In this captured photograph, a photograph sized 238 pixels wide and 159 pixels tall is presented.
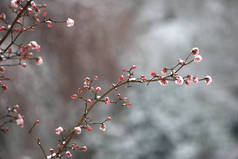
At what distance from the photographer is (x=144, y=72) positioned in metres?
2.12

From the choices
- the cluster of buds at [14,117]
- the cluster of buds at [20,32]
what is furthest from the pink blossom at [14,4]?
the cluster of buds at [14,117]

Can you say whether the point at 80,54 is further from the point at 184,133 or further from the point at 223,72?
the point at 223,72

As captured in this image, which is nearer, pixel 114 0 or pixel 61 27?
pixel 61 27

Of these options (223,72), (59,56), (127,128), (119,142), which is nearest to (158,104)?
(127,128)

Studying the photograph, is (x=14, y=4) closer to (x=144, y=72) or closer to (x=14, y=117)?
(x=14, y=117)

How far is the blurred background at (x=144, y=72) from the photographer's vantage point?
1.61 meters

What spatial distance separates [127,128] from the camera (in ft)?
6.55

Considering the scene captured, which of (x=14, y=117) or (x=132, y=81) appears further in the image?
(x=132, y=81)

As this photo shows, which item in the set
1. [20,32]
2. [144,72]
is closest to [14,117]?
[20,32]

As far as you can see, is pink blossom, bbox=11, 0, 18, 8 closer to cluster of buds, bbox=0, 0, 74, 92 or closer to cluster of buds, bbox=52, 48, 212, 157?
cluster of buds, bbox=0, 0, 74, 92

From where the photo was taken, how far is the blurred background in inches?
63.2

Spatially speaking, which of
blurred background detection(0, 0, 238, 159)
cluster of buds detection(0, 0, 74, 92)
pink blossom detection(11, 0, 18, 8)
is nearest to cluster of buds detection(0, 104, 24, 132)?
cluster of buds detection(0, 0, 74, 92)

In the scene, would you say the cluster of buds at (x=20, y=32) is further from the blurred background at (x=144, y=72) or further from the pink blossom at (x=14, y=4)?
the blurred background at (x=144, y=72)

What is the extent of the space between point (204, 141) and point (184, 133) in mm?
161
